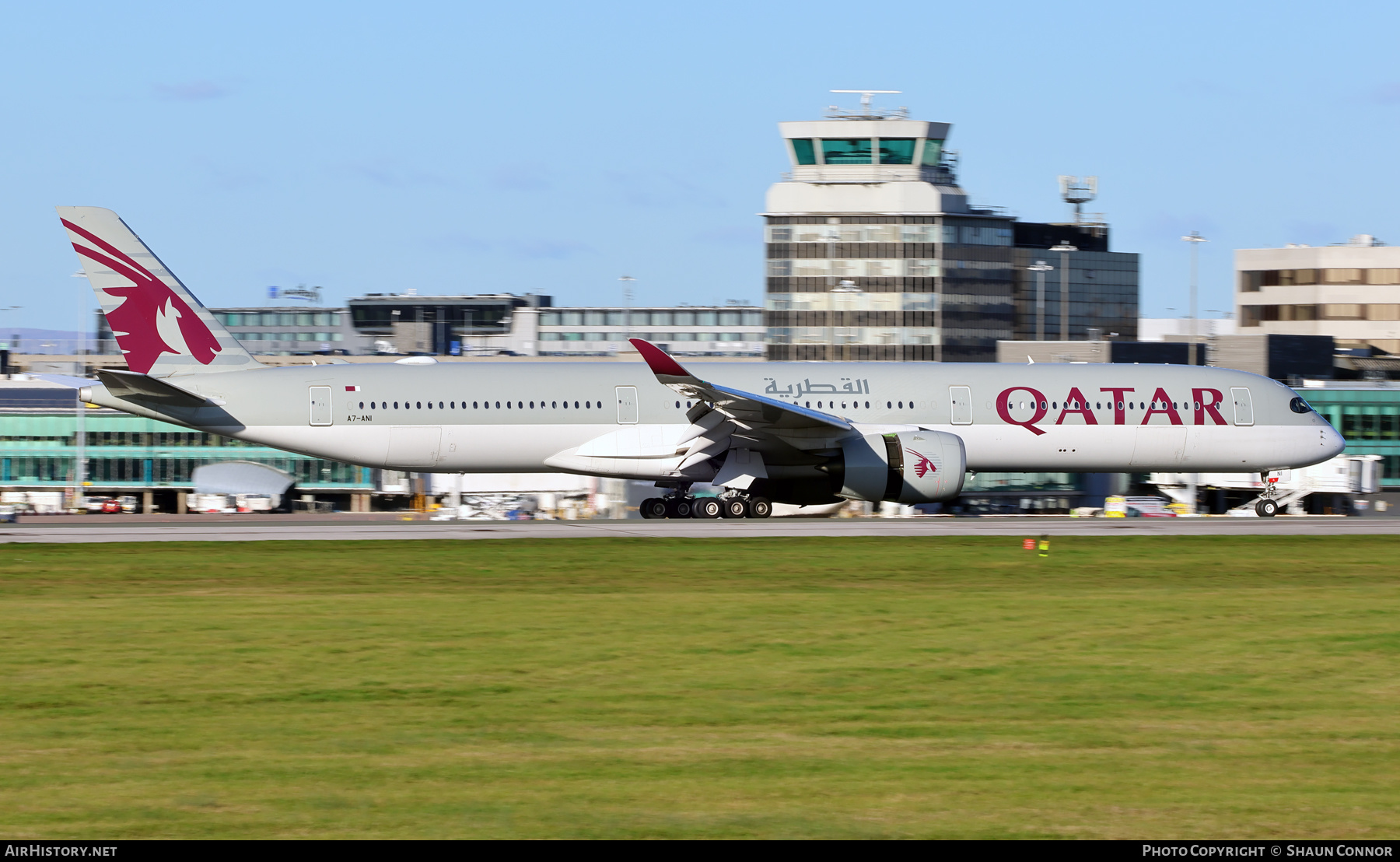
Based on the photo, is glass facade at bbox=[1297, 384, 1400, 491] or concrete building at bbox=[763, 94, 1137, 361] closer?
glass facade at bbox=[1297, 384, 1400, 491]

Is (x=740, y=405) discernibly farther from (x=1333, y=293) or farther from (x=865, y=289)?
(x=1333, y=293)

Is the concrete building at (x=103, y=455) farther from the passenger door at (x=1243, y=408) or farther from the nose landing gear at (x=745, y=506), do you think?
the passenger door at (x=1243, y=408)

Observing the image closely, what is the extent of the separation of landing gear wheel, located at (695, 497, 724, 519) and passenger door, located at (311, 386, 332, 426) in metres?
9.66

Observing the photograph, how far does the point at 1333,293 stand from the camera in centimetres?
13162

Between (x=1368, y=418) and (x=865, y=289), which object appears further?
(x=865, y=289)

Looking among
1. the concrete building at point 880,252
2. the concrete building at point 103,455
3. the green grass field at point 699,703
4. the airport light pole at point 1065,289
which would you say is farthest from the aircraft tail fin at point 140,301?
the airport light pole at point 1065,289

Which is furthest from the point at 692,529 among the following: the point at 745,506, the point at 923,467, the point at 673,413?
the point at 923,467

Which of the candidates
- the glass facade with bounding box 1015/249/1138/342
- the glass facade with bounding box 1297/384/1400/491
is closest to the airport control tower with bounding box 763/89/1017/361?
the glass facade with bounding box 1015/249/1138/342

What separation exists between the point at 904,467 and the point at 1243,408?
10.4m

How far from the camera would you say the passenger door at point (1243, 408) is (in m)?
40.8

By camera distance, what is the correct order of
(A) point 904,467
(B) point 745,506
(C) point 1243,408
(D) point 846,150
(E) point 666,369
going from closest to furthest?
(E) point 666,369
(A) point 904,467
(B) point 745,506
(C) point 1243,408
(D) point 846,150

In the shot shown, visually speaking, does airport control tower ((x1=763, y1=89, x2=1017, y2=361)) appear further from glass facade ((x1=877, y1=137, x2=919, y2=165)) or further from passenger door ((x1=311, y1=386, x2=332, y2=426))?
passenger door ((x1=311, y1=386, x2=332, y2=426))

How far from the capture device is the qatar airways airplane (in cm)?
3769

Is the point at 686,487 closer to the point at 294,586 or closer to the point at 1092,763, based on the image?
the point at 294,586
